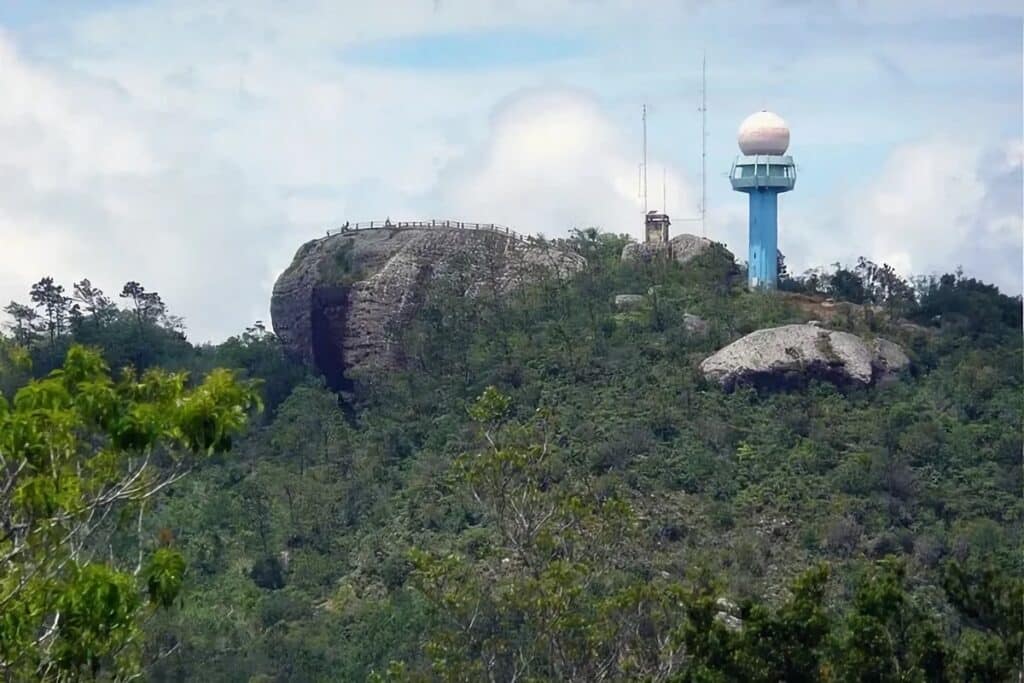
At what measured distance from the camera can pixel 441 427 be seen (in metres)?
38.6

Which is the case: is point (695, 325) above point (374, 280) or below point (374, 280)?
below

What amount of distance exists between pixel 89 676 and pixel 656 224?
35454mm

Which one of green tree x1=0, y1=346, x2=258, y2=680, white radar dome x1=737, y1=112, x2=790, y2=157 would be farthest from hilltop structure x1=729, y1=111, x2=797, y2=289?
green tree x1=0, y1=346, x2=258, y2=680

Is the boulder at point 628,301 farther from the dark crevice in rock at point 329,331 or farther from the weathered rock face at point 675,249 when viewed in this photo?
the dark crevice in rock at point 329,331

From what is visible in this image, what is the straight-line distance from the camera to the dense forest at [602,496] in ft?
61.2

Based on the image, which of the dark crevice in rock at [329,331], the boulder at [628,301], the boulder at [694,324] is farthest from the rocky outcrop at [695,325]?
the dark crevice in rock at [329,331]

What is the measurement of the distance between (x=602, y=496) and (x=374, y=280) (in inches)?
442

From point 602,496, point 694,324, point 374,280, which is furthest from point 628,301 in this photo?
point 602,496

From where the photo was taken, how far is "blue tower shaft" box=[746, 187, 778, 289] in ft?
135

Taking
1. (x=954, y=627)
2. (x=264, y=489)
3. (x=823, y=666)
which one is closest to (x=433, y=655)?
(x=823, y=666)

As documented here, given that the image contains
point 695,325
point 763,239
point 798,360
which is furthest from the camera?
point 763,239

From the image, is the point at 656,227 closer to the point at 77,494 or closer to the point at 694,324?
the point at 694,324

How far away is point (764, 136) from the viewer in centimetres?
3994

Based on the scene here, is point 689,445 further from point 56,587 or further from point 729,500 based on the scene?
point 56,587
